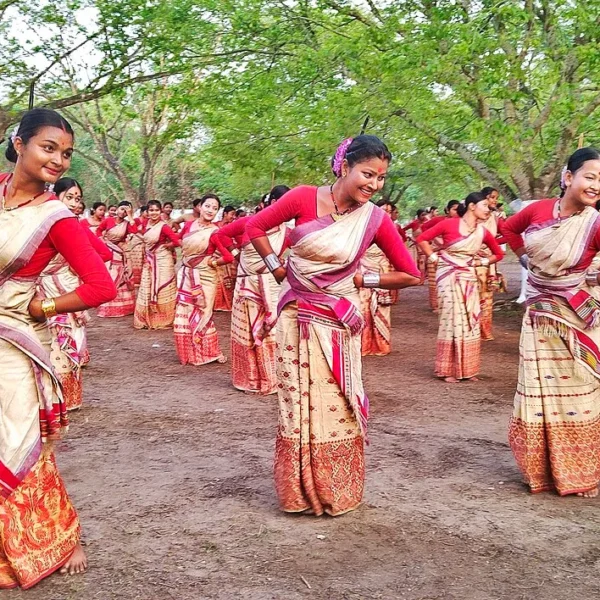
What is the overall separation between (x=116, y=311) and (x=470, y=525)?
1060 cm

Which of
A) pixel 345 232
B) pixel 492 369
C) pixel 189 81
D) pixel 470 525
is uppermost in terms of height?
pixel 189 81

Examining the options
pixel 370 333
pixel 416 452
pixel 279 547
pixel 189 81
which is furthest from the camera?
pixel 189 81

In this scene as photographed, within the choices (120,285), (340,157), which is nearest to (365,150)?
(340,157)

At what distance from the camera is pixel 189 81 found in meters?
16.1

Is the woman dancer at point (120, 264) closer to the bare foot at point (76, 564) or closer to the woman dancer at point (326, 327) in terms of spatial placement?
the woman dancer at point (326, 327)

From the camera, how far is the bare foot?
3604 millimetres

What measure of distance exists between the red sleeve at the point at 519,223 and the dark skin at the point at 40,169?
2.92 m

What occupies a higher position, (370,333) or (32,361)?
(32,361)

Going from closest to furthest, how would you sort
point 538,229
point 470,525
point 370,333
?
1. point 470,525
2. point 538,229
3. point 370,333

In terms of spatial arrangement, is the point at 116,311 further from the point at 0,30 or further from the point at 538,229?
the point at 538,229

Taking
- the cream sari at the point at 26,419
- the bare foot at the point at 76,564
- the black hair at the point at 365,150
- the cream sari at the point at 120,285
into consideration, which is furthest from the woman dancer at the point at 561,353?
the cream sari at the point at 120,285

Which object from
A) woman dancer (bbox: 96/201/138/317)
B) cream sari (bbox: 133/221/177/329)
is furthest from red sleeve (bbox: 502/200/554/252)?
woman dancer (bbox: 96/201/138/317)

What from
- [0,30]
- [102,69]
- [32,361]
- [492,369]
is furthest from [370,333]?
[0,30]

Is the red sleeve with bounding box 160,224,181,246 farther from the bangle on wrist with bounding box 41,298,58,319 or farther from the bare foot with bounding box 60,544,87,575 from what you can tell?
the bangle on wrist with bounding box 41,298,58,319
